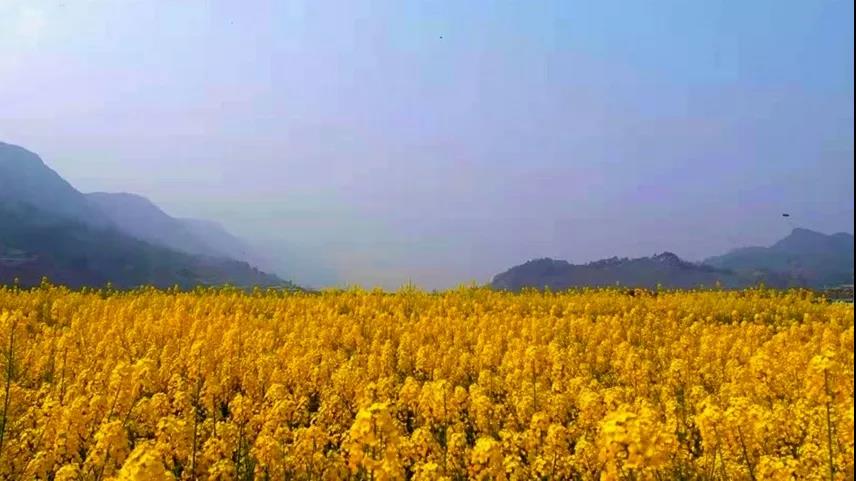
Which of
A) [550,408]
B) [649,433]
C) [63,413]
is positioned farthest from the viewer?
[550,408]

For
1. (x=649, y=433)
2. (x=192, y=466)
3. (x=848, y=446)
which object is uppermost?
(x=649, y=433)

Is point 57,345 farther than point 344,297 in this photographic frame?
No

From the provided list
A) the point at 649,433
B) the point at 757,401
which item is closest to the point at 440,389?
the point at 649,433

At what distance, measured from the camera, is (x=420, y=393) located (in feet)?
24.9

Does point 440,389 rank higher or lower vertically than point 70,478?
higher

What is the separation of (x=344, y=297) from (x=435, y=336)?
271 inches

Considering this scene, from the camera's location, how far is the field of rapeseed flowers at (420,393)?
16.5 feet

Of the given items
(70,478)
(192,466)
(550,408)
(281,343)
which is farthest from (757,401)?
(281,343)

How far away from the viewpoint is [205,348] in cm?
1055

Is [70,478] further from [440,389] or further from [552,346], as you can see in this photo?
[552,346]

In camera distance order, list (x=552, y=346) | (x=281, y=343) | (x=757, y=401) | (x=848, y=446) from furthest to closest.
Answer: (x=281, y=343)
(x=552, y=346)
(x=757, y=401)
(x=848, y=446)

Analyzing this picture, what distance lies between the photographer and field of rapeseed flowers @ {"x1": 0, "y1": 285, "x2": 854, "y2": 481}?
16.5ft

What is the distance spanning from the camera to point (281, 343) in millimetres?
12820

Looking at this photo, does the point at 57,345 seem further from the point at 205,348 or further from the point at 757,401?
the point at 757,401
